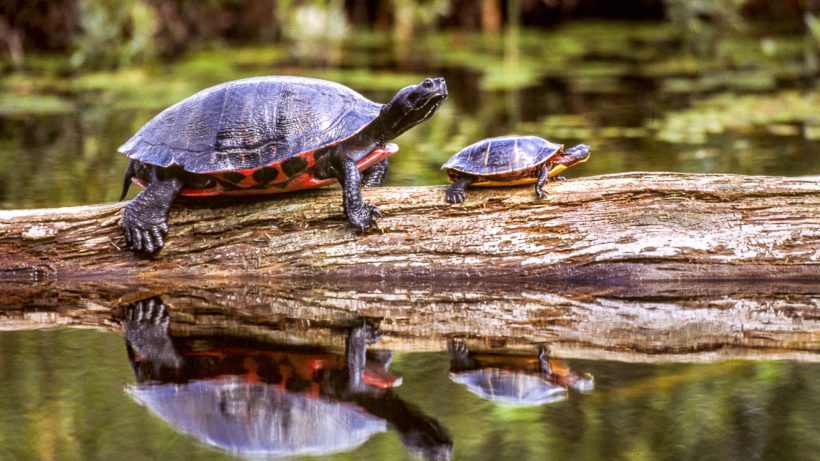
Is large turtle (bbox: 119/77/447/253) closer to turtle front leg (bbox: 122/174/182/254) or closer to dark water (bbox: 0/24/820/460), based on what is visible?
turtle front leg (bbox: 122/174/182/254)

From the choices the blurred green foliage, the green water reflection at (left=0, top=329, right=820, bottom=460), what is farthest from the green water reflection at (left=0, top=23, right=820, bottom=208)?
the green water reflection at (left=0, top=329, right=820, bottom=460)

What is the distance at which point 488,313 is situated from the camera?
3.90 meters

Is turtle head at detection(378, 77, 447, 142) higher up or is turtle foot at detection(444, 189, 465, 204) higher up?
turtle head at detection(378, 77, 447, 142)

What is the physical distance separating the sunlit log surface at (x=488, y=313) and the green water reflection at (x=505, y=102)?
70.6 inches

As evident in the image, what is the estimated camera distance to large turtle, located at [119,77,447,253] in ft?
13.7

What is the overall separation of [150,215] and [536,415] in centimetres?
190

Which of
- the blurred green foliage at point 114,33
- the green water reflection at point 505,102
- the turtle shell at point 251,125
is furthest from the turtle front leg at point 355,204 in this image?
the blurred green foliage at point 114,33

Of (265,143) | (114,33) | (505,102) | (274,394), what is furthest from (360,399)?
(114,33)

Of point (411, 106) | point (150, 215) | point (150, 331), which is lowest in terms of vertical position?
point (150, 331)

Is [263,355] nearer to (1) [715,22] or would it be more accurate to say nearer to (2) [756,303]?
(2) [756,303]

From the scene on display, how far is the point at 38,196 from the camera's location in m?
5.97

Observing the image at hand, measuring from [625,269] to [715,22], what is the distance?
738 cm

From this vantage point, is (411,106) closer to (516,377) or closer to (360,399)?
(516,377)

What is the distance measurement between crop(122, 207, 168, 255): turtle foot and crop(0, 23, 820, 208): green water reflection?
1.66 metres
